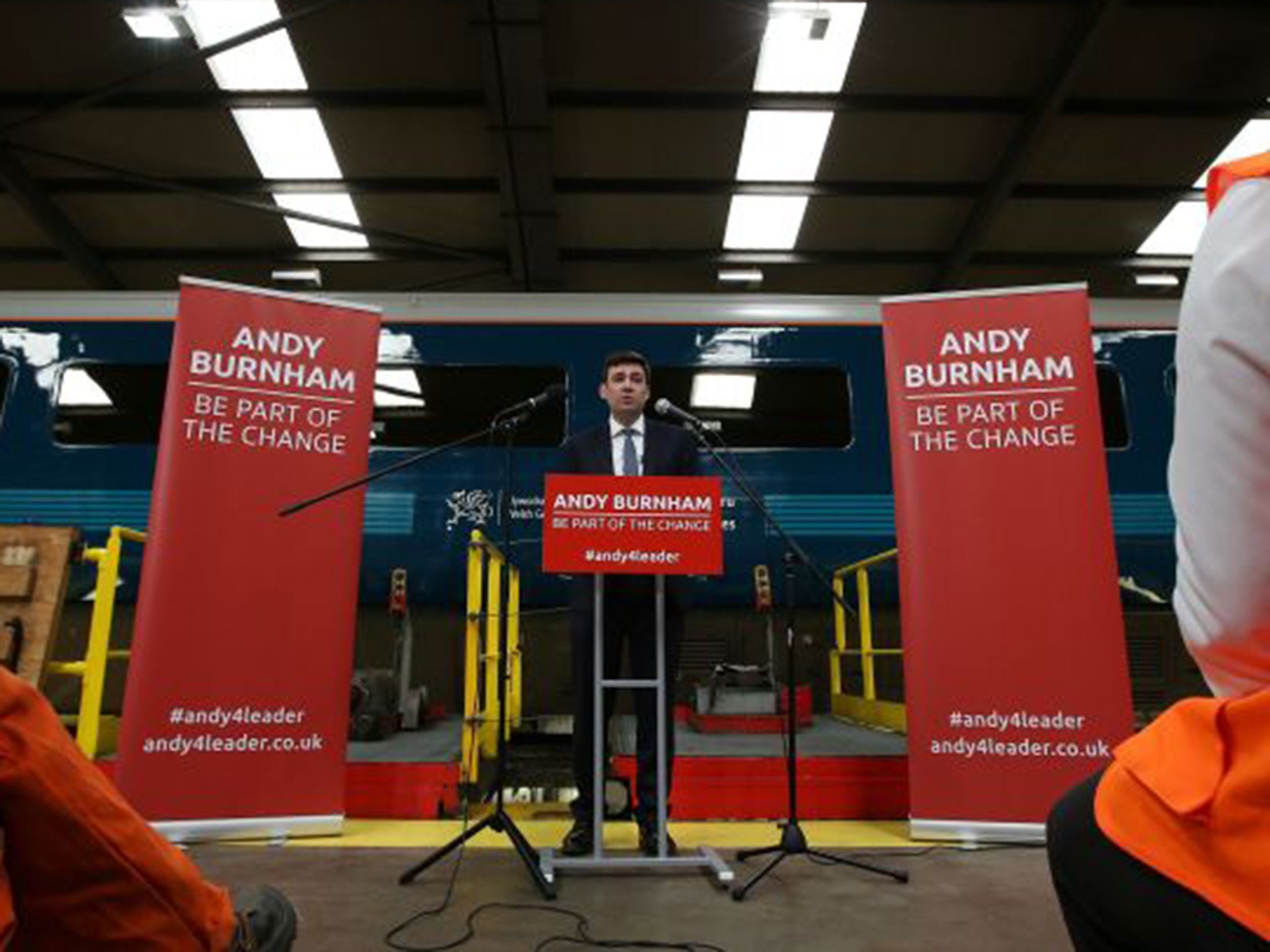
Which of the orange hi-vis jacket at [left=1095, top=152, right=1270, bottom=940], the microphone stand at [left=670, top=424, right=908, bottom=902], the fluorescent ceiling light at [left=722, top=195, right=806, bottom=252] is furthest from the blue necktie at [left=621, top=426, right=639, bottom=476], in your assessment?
the fluorescent ceiling light at [left=722, top=195, right=806, bottom=252]

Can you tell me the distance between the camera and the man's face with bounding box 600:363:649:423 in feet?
10.3

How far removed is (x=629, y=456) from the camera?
128 inches

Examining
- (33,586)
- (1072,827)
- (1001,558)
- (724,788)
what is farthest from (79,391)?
(1072,827)

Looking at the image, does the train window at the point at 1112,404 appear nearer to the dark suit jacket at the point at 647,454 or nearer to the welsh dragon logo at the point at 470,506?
the dark suit jacket at the point at 647,454

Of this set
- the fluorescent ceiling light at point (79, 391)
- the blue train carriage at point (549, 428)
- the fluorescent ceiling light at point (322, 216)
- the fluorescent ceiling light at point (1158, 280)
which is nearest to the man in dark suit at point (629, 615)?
the blue train carriage at point (549, 428)

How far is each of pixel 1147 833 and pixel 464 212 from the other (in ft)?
26.1

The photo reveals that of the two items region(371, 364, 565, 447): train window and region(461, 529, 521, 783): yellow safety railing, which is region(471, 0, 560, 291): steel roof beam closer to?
region(371, 364, 565, 447): train window

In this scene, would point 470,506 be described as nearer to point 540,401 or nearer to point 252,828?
point 252,828

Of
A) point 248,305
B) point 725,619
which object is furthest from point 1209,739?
point 725,619

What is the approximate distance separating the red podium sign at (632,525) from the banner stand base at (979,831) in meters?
1.30

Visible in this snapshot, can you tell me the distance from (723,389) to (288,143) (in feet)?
14.5

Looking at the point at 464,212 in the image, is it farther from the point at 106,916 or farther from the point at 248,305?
the point at 106,916

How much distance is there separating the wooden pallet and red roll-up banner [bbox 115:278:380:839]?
587 mm

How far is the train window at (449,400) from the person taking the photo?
5148 mm
